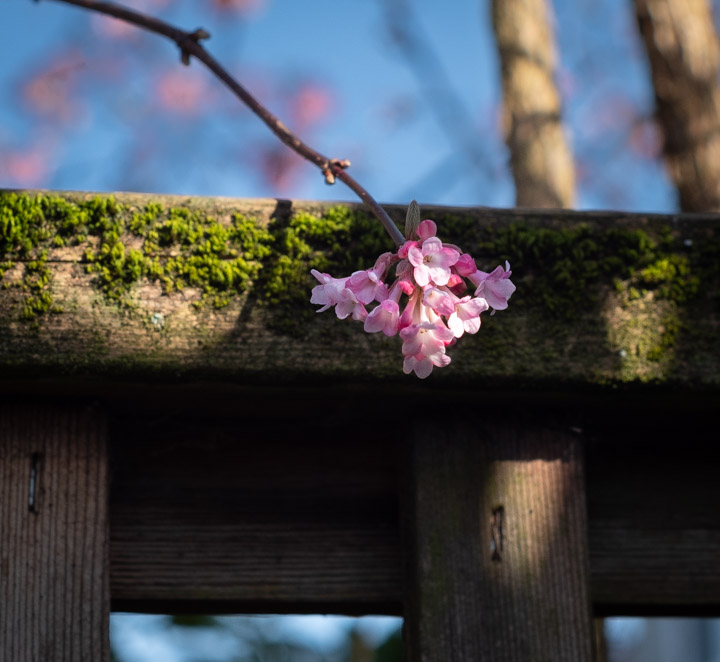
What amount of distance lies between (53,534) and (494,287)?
57cm

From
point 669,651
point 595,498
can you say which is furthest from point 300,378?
point 669,651

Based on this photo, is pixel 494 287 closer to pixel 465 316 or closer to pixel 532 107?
pixel 465 316

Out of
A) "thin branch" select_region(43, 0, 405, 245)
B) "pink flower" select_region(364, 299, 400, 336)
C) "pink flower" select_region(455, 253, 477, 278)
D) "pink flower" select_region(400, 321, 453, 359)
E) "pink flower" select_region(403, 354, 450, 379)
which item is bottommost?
"pink flower" select_region(403, 354, 450, 379)

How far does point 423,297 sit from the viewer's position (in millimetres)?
810

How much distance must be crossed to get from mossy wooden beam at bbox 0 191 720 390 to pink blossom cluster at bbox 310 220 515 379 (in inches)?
6.4

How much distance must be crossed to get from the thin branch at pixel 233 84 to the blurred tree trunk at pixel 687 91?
1446 millimetres

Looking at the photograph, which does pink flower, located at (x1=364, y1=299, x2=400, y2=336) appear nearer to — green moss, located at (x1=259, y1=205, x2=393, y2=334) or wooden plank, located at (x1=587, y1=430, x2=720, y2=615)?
green moss, located at (x1=259, y1=205, x2=393, y2=334)

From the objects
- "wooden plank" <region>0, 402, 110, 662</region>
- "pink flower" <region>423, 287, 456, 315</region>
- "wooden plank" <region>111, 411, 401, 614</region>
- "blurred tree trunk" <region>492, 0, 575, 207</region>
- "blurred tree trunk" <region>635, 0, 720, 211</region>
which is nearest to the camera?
"pink flower" <region>423, 287, 456, 315</region>

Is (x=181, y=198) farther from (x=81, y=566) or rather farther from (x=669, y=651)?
(x=669, y=651)

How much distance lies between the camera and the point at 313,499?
3.71 ft

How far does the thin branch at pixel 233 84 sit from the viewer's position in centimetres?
102

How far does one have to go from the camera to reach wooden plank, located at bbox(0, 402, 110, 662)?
3.17ft

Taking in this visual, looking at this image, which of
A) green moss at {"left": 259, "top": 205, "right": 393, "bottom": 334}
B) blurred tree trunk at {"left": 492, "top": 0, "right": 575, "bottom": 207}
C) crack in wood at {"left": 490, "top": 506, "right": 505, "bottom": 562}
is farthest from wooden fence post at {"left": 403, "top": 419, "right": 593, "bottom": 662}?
blurred tree trunk at {"left": 492, "top": 0, "right": 575, "bottom": 207}

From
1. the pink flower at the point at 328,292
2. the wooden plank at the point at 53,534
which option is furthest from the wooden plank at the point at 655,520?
the wooden plank at the point at 53,534
